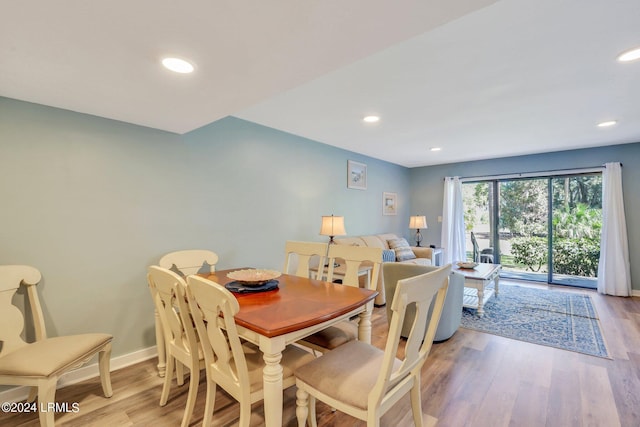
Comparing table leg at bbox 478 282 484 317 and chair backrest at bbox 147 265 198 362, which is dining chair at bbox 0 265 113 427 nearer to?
chair backrest at bbox 147 265 198 362

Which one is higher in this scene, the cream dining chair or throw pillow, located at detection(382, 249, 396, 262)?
the cream dining chair

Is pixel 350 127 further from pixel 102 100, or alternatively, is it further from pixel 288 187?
pixel 102 100

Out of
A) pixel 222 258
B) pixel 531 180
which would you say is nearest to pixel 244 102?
pixel 222 258

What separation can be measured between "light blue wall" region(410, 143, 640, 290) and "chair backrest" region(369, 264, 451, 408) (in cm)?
506

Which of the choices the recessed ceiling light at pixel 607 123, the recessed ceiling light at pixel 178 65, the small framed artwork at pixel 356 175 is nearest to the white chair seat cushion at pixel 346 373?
the recessed ceiling light at pixel 178 65

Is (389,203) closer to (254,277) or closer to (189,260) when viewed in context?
(189,260)

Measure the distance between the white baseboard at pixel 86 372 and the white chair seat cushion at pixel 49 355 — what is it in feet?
1.49

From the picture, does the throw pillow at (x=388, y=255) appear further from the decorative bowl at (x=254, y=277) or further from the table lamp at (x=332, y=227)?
the decorative bowl at (x=254, y=277)

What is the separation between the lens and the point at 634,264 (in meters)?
4.41

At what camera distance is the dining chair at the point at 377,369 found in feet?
3.77

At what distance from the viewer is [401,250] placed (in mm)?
4984

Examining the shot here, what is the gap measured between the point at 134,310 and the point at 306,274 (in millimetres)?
1515

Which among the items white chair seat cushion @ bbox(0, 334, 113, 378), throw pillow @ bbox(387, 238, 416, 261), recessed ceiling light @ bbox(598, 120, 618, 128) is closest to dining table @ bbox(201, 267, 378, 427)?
white chair seat cushion @ bbox(0, 334, 113, 378)

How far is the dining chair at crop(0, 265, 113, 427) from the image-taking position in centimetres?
154
